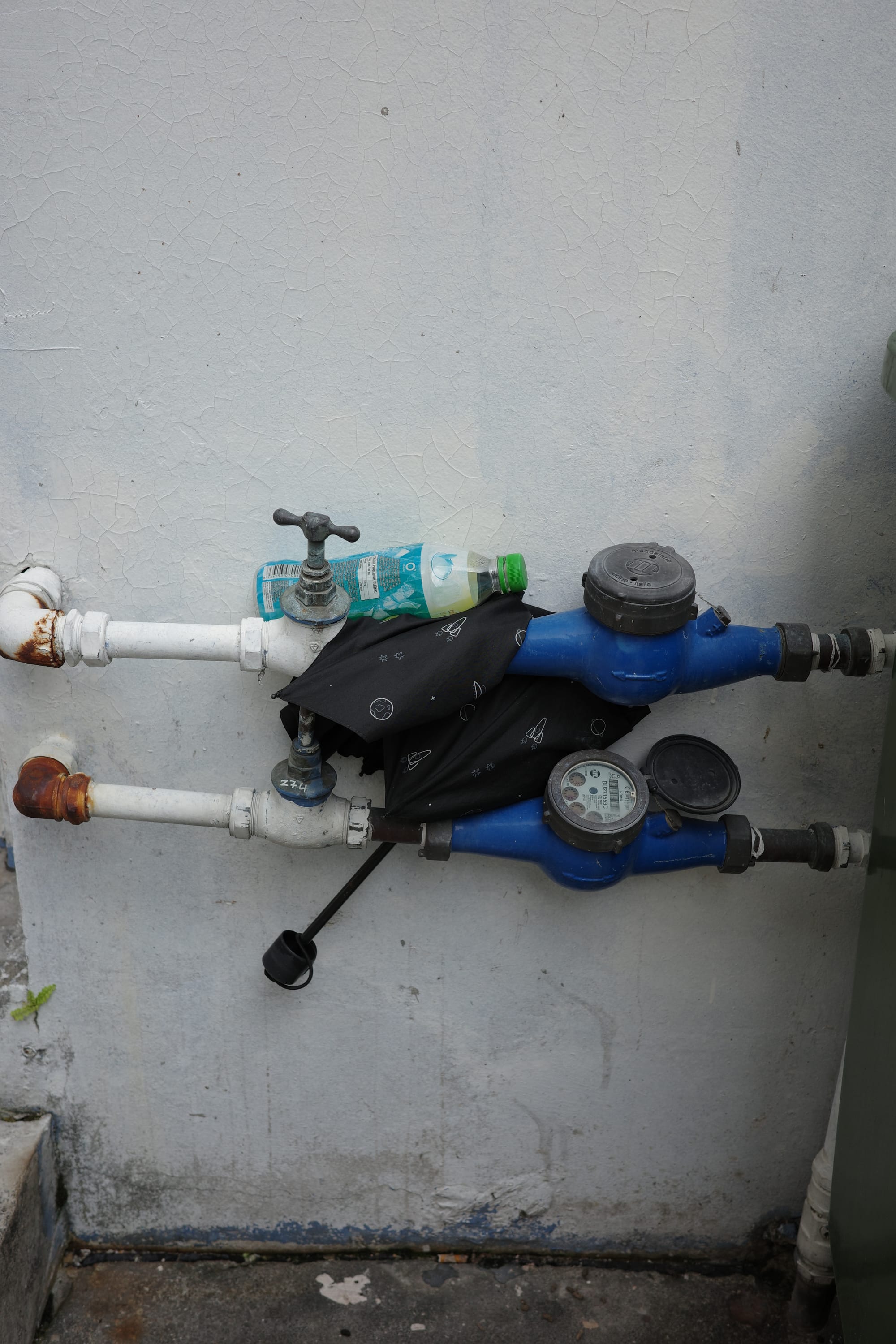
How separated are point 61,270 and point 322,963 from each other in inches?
47.3

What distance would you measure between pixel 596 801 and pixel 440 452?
555 mm

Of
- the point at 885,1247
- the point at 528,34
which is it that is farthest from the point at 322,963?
the point at 528,34

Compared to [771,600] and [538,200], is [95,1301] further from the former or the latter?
[538,200]

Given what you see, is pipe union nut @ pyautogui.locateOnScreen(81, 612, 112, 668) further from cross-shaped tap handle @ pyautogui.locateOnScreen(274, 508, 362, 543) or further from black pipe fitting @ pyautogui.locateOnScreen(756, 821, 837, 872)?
black pipe fitting @ pyautogui.locateOnScreen(756, 821, 837, 872)

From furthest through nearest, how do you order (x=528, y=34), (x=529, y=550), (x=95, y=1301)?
1. (x=95, y=1301)
2. (x=529, y=550)
3. (x=528, y=34)

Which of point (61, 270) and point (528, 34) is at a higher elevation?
point (528, 34)

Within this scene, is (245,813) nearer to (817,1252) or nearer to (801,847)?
(801,847)

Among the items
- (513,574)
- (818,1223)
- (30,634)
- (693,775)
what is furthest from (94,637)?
(818,1223)

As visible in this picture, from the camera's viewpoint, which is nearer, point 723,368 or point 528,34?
point 528,34

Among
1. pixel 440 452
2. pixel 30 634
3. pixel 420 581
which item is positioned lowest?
pixel 30 634

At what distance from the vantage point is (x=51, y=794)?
1.58 m

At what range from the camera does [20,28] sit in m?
1.30

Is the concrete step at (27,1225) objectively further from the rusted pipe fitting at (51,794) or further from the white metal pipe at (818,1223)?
the white metal pipe at (818,1223)

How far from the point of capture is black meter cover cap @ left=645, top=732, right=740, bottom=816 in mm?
1525
